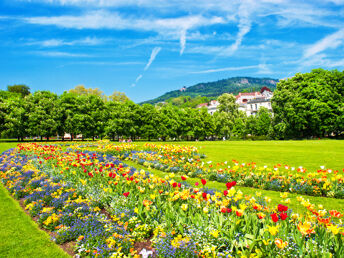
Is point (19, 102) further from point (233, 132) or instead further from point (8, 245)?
point (233, 132)

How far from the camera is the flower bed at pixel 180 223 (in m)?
3.80

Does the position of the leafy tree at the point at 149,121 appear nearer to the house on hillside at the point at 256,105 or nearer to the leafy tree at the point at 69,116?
the leafy tree at the point at 69,116

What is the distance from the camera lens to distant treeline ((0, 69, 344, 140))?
41094mm

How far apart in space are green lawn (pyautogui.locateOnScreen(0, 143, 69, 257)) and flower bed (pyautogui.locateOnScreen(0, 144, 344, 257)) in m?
0.27

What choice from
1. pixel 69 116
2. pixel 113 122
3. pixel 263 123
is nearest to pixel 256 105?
pixel 263 123

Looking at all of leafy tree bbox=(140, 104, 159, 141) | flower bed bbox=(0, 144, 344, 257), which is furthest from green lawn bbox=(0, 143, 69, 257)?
leafy tree bbox=(140, 104, 159, 141)

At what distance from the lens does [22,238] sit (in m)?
5.78

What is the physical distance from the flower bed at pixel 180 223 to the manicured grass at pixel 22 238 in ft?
0.89

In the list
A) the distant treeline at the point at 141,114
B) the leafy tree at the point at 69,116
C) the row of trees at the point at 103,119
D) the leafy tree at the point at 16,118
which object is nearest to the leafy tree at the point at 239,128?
the row of trees at the point at 103,119

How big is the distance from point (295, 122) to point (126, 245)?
155 feet

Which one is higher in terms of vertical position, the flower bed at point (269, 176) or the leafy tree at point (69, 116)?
the leafy tree at point (69, 116)

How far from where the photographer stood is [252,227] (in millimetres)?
4477

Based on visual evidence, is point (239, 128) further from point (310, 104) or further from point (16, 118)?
point (16, 118)

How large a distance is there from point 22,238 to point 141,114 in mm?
47330
